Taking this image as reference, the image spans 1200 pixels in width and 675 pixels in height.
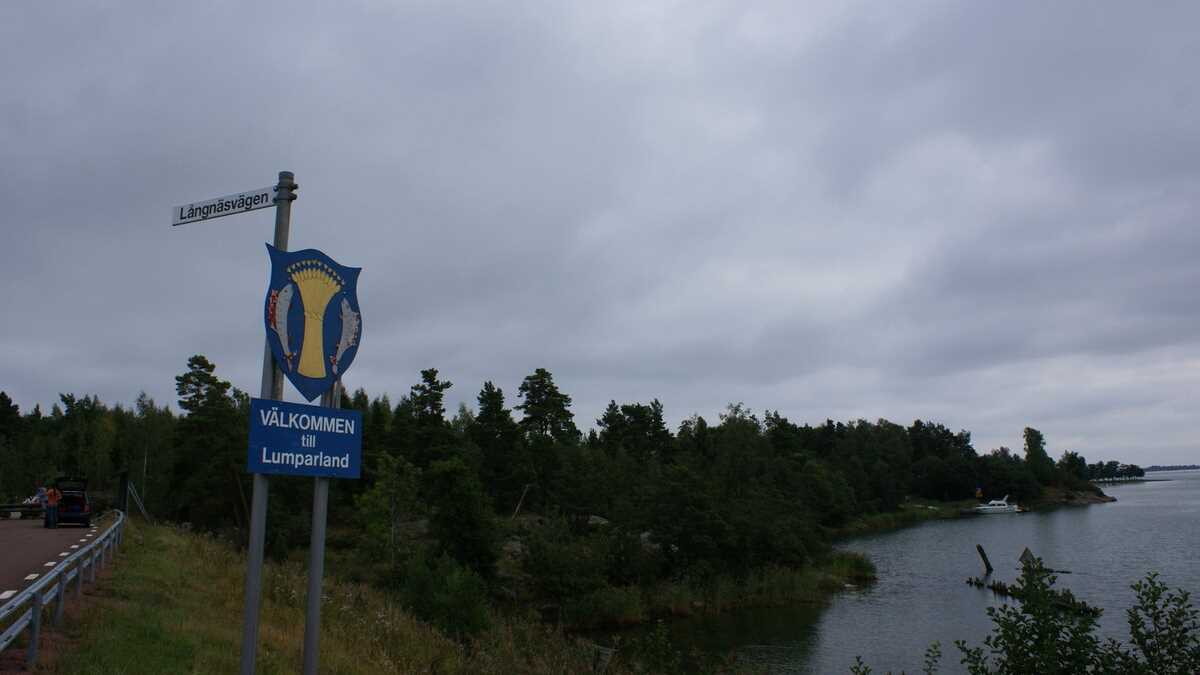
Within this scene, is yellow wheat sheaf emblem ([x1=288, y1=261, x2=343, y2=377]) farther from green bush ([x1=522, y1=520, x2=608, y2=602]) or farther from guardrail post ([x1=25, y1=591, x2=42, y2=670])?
green bush ([x1=522, y1=520, x2=608, y2=602])

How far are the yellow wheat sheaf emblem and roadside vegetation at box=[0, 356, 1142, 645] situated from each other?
8707 mm

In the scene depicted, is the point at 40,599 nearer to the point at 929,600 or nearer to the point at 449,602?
the point at 449,602

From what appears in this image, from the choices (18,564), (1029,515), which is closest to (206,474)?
(18,564)

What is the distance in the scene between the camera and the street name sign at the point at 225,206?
264 inches

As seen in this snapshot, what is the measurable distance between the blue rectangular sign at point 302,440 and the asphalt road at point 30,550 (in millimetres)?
8199

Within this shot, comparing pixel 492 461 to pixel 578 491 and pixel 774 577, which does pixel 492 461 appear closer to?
pixel 578 491

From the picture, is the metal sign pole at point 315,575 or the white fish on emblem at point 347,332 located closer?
the metal sign pole at point 315,575

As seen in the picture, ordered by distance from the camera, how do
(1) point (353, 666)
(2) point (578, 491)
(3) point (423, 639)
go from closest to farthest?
(1) point (353, 666) → (3) point (423, 639) → (2) point (578, 491)

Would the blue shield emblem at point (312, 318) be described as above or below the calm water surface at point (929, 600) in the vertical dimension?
above

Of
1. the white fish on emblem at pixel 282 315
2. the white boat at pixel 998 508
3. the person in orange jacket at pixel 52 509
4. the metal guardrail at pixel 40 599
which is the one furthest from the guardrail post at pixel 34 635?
the white boat at pixel 998 508

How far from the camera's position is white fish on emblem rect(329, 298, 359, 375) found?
6578 mm

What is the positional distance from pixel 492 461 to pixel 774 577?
2821 centimetres

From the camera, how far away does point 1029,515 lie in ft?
373

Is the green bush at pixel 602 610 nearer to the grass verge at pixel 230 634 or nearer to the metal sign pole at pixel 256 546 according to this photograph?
the grass verge at pixel 230 634
